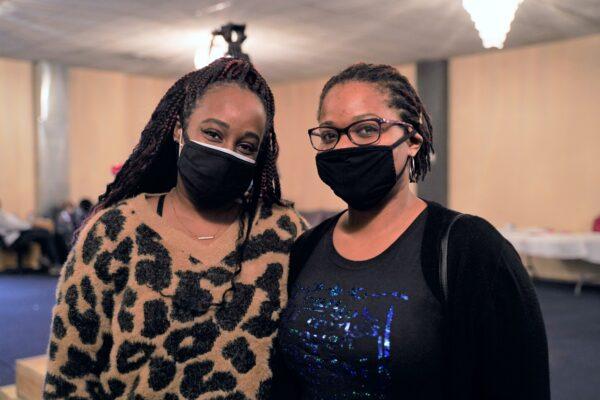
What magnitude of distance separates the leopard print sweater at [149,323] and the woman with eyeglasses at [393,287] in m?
0.11

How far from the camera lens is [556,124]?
773 centimetres

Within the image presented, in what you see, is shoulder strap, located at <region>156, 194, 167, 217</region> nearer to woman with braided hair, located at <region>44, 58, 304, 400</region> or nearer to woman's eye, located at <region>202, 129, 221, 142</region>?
woman with braided hair, located at <region>44, 58, 304, 400</region>

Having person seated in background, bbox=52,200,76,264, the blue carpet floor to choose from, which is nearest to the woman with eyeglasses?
the blue carpet floor

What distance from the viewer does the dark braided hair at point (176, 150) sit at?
161cm

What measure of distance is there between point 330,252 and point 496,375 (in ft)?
1.61

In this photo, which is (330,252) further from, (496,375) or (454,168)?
(454,168)

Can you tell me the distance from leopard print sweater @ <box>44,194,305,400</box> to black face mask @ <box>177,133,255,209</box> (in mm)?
136

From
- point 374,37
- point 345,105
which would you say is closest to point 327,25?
point 374,37

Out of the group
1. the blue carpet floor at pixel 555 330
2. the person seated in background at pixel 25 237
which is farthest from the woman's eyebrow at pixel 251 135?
the person seated in background at pixel 25 237

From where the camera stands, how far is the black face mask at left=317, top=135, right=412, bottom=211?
1.49 m

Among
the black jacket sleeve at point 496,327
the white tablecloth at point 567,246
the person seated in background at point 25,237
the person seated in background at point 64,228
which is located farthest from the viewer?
the person seated in background at point 64,228

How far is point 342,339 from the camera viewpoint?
1372mm

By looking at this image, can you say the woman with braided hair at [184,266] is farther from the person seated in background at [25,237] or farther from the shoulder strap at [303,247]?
the person seated in background at [25,237]

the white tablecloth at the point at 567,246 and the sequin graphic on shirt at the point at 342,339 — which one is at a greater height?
the sequin graphic on shirt at the point at 342,339
